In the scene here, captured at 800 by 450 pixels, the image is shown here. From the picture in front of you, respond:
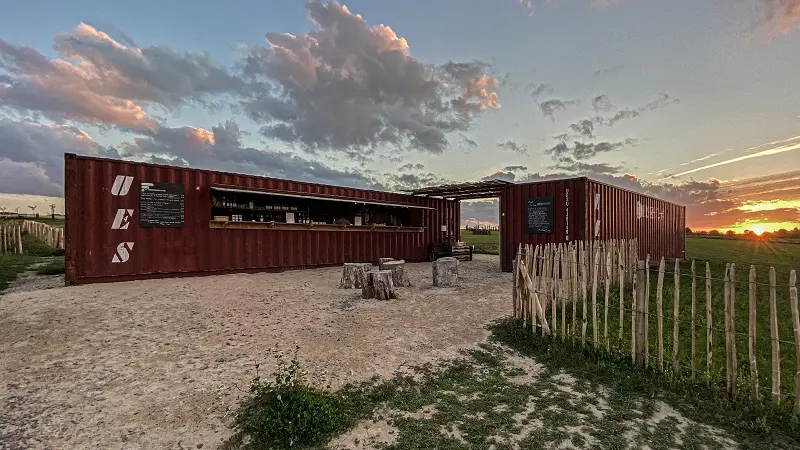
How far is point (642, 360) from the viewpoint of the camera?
480 centimetres

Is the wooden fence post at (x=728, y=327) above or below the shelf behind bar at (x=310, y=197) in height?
below

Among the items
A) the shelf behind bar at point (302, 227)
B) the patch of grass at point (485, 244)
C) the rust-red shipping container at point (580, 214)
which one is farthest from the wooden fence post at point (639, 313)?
the patch of grass at point (485, 244)

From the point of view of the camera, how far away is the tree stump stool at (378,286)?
8883 millimetres

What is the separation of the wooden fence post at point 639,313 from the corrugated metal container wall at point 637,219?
25.6 feet

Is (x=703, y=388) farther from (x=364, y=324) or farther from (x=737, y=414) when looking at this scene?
(x=364, y=324)

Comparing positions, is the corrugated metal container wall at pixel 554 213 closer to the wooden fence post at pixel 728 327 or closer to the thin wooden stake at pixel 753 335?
the wooden fence post at pixel 728 327

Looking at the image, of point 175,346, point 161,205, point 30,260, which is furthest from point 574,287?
point 30,260

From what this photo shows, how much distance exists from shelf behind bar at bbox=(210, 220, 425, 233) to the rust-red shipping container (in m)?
4.91

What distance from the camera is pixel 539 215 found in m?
13.5

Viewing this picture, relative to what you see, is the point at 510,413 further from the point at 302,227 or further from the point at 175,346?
the point at 302,227

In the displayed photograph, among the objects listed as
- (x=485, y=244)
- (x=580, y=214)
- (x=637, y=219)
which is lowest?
(x=485, y=244)

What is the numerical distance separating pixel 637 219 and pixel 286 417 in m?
16.6

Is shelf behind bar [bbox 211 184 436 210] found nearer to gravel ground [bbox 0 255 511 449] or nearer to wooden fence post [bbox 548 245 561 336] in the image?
gravel ground [bbox 0 255 511 449]

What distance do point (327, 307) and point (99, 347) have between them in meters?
3.89
